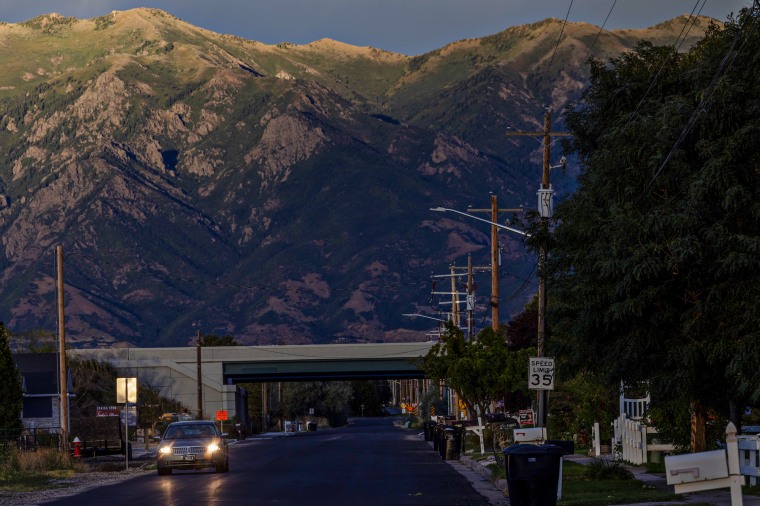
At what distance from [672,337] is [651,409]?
29.8 feet

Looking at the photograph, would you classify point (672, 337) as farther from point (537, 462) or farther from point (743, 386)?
point (537, 462)

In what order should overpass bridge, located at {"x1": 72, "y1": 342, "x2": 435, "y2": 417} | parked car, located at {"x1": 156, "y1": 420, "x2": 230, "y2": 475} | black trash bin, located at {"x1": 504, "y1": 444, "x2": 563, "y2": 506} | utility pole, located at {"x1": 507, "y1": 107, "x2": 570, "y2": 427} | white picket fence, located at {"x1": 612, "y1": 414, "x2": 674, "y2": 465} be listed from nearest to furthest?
black trash bin, located at {"x1": 504, "y1": 444, "x2": 563, "y2": 506} < utility pole, located at {"x1": 507, "y1": 107, "x2": 570, "y2": 427} < white picket fence, located at {"x1": 612, "y1": 414, "x2": 674, "y2": 465} < parked car, located at {"x1": 156, "y1": 420, "x2": 230, "y2": 475} < overpass bridge, located at {"x1": 72, "y1": 342, "x2": 435, "y2": 417}

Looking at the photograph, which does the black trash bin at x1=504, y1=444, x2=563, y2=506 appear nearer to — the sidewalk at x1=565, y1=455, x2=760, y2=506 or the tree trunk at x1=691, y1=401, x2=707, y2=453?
the sidewalk at x1=565, y1=455, x2=760, y2=506

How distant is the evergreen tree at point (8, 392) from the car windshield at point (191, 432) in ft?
64.0

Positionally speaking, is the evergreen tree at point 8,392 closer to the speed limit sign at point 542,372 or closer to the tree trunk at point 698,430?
the speed limit sign at point 542,372

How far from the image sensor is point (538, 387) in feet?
102

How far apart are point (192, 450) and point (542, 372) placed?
43.3ft

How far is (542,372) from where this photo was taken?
31.3 meters

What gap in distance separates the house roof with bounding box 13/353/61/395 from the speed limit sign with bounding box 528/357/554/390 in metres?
56.2

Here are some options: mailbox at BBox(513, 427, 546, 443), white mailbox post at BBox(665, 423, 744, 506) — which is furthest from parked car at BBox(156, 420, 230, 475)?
white mailbox post at BBox(665, 423, 744, 506)

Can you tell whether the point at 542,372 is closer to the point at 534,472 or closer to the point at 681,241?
the point at 681,241

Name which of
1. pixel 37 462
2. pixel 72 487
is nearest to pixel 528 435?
pixel 72 487

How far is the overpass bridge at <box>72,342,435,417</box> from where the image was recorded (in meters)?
112

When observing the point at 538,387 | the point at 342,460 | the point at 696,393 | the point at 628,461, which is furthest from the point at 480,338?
the point at 696,393
